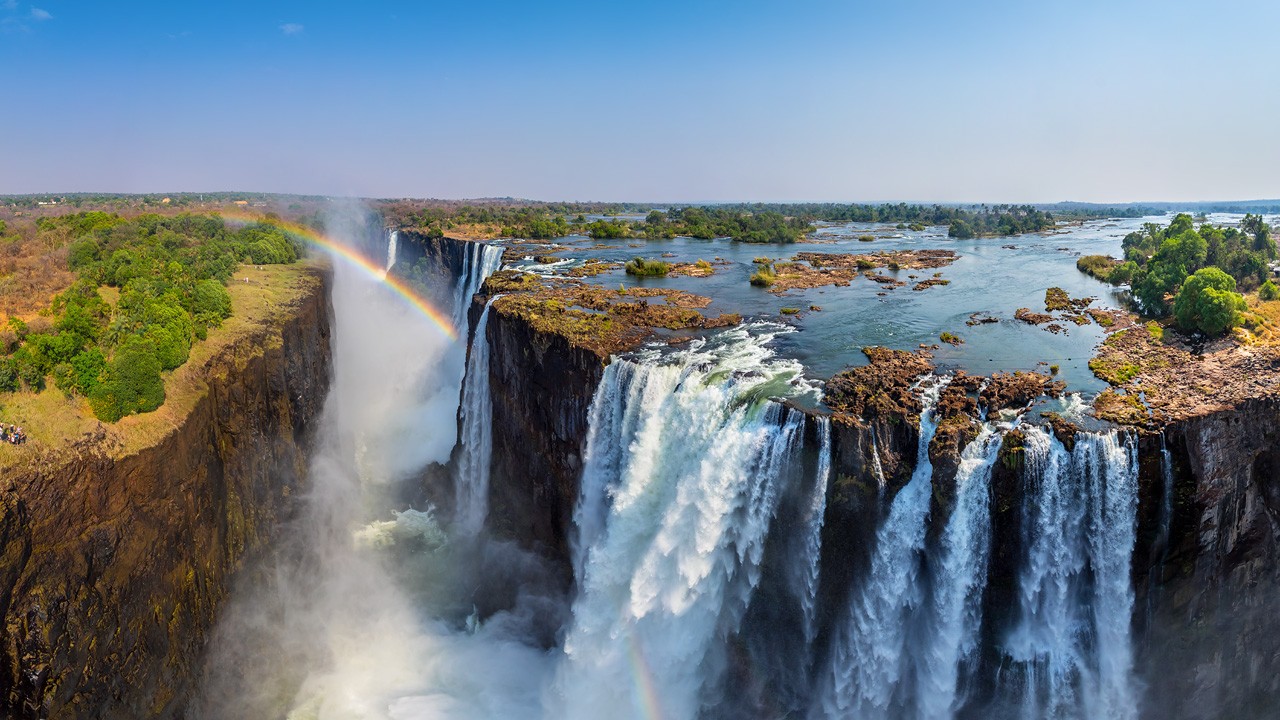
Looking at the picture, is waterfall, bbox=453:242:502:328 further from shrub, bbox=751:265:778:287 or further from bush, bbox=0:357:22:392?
bush, bbox=0:357:22:392

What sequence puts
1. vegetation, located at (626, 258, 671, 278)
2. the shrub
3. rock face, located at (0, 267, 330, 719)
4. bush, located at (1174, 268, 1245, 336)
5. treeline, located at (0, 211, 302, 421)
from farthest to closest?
vegetation, located at (626, 258, 671, 278) → the shrub → bush, located at (1174, 268, 1245, 336) → treeline, located at (0, 211, 302, 421) → rock face, located at (0, 267, 330, 719)

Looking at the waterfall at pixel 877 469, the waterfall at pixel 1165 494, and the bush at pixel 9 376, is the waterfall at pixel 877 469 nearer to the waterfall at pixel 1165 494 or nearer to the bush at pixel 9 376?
the waterfall at pixel 1165 494

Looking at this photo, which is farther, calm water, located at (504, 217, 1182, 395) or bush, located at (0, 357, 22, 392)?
calm water, located at (504, 217, 1182, 395)

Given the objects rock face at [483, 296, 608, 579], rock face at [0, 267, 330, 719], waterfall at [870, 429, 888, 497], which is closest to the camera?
rock face at [0, 267, 330, 719]

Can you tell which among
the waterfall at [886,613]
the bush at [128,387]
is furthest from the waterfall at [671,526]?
the bush at [128,387]

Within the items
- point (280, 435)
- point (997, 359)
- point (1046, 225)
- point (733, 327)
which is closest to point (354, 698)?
point (280, 435)

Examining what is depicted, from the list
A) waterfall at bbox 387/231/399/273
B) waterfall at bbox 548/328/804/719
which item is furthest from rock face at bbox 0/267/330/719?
waterfall at bbox 387/231/399/273

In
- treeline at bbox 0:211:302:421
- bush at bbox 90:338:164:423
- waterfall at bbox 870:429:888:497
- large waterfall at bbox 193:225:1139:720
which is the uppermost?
treeline at bbox 0:211:302:421
